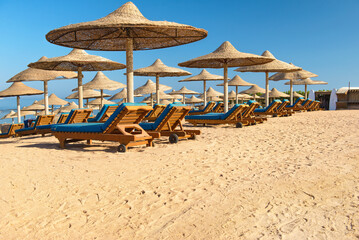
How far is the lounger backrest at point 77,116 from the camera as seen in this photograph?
7875mm

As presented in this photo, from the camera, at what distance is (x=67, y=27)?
6.05 m

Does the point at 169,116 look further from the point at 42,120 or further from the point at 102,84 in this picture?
the point at 102,84

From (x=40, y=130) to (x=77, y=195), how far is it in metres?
6.32

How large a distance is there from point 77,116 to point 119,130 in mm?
3076

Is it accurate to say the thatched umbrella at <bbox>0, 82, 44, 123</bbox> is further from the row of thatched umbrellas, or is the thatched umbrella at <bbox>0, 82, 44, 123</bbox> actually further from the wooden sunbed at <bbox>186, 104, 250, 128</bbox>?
the wooden sunbed at <bbox>186, 104, 250, 128</bbox>

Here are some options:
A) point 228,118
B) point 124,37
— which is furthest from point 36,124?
point 228,118

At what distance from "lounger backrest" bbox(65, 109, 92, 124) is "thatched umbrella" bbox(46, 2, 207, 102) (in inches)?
66.8

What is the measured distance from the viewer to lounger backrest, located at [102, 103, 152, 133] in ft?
17.0

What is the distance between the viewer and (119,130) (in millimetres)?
5496

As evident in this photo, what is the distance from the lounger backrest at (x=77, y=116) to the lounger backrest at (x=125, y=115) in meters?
2.68

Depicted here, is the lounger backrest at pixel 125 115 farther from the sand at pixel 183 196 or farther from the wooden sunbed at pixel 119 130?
the sand at pixel 183 196

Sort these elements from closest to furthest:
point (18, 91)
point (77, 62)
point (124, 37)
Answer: point (124, 37)
point (77, 62)
point (18, 91)

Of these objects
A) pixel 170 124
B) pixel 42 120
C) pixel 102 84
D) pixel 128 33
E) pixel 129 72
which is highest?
pixel 128 33

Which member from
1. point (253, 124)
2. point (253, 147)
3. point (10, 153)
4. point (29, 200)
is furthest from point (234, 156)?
point (253, 124)
